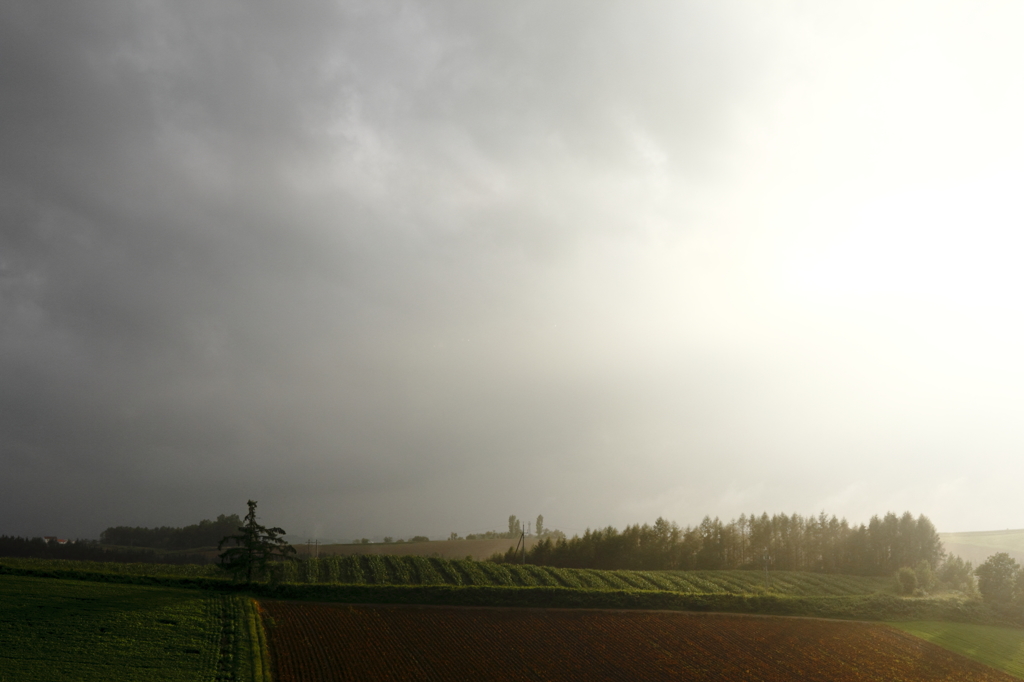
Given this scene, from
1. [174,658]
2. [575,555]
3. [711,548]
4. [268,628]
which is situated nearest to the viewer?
[174,658]

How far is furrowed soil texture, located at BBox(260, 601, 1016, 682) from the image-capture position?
141ft

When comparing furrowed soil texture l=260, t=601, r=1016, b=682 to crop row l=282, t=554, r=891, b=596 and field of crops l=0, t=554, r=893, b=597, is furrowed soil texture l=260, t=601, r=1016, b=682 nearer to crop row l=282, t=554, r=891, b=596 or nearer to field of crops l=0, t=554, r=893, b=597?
crop row l=282, t=554, r=891, b=596

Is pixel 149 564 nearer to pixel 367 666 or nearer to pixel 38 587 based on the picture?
pixel 38 587

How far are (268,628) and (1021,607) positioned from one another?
303 feet

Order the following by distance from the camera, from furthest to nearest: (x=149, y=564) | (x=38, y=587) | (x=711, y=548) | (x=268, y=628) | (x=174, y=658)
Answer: (x=711, y=548), (x=149, y=564), (x=38, y=587), (x=268, y=628), (x=174, y=658)

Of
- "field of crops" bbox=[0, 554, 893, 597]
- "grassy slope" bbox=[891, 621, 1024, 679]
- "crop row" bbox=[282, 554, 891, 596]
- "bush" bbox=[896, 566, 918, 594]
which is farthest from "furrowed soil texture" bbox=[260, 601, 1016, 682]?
"bush" bbox=[896, 566, 918, 594]

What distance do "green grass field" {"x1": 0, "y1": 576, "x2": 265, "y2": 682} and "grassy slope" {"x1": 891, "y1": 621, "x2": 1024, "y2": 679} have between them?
65.4 meters

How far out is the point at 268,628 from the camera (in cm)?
4875

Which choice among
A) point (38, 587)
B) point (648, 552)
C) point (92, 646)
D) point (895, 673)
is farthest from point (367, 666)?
point (648, 552)

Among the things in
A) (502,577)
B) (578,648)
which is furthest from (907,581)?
(578,648)

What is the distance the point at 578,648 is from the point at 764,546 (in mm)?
88714

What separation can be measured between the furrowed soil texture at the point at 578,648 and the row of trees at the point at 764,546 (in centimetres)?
4220

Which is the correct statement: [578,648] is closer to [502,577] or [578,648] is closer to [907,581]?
[502,577]

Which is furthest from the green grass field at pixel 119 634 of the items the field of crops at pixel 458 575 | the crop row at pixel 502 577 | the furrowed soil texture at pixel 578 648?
the crop row at pixel 502 577
